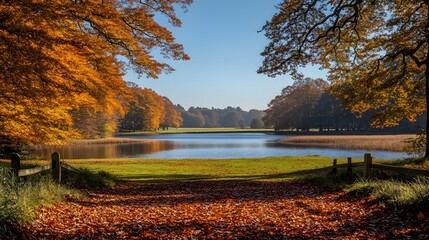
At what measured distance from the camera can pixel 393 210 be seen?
7480 millimetres

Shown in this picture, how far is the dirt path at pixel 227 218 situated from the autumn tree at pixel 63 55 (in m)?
3.42

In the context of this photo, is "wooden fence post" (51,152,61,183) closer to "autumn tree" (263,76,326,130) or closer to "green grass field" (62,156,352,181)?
"green grass field" (62,156,352,181)

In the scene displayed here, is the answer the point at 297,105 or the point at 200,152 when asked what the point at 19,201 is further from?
the point at 297,105

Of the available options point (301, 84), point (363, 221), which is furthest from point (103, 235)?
point (301, 84)

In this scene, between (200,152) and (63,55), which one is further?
(200,152)

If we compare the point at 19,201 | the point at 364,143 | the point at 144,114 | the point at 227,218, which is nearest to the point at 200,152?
the point at 364,143

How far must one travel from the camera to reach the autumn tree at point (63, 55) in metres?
8.21

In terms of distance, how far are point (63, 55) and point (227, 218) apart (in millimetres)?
7091

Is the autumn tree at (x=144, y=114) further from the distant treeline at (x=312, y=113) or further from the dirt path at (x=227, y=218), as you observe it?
the dirt path at (x=227, y=218)

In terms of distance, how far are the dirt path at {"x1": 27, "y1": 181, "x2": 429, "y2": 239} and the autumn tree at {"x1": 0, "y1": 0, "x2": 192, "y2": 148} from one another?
3416mm

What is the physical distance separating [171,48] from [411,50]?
11.8 meters

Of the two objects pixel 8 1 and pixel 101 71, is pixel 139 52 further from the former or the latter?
pixel 8 1

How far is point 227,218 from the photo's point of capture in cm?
766

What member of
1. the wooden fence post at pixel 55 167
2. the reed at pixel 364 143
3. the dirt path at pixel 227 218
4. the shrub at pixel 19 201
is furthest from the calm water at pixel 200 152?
the shrub at pixel 19 201
